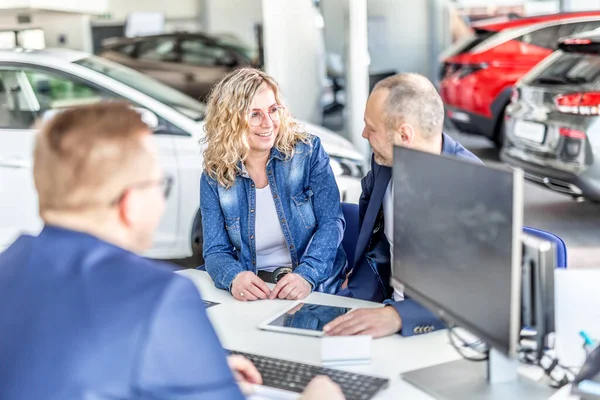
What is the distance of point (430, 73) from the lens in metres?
13.7

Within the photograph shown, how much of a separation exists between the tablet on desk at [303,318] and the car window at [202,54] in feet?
35.6

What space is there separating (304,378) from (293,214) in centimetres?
120

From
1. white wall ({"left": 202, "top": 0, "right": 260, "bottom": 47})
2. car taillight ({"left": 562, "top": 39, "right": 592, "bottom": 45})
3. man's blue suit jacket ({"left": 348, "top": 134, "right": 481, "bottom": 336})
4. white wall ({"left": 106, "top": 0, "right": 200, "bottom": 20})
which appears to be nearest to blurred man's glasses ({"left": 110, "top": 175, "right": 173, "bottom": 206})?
man's blue suit jacket ({"left": 348, "top": 134, "right": 481, "bottom": 336})

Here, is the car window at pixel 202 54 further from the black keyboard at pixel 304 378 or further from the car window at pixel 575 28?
the black keyboard at pixel 304 378

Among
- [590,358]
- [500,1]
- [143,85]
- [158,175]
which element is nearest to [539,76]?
[143,85]

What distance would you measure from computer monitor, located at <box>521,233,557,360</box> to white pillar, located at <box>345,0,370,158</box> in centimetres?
541

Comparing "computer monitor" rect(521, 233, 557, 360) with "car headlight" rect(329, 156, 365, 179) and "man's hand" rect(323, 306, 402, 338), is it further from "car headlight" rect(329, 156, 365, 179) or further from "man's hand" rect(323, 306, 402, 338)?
"car headlight" rect(329, 156, 365, 179)

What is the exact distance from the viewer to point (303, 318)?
233 cm

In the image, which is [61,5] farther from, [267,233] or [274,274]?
[274,274]

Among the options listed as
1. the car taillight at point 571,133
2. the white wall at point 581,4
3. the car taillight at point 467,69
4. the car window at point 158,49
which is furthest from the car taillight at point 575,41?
Result: the white wall at point 581,4

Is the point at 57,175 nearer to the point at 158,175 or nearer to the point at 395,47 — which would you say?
the point at 158,175

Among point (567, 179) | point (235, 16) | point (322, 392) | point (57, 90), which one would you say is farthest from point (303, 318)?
point (235, 16)

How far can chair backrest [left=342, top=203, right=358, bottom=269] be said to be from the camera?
3156 mm

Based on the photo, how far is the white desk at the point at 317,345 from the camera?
1.94 metres
